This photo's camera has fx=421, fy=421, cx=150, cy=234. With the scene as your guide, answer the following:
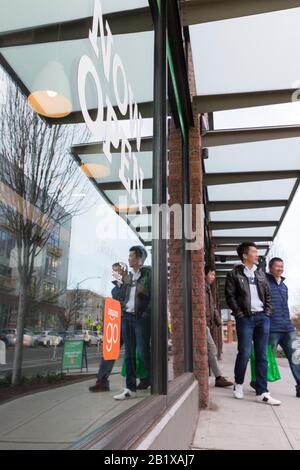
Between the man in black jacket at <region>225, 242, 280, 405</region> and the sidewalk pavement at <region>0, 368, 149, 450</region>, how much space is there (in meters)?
2.92

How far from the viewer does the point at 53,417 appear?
1197 mm

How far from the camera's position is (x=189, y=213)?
4.57 meters

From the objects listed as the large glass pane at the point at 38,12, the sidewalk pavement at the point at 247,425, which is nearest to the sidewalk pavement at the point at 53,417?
the large glass pane at the point at 38,12

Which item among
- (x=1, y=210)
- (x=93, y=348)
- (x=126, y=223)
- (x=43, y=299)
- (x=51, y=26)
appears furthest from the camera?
(x=126, y=223)

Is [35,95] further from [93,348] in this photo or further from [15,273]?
[93,348]

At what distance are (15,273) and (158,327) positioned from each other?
61.1 inches

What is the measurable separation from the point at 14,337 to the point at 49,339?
183 mm

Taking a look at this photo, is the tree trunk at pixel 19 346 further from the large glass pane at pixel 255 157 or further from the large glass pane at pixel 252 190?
the large glass pane at pixel 252 190

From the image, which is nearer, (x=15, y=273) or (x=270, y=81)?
(x=15, y=273)

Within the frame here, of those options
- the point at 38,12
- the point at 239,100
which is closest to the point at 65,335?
the point at 38,12

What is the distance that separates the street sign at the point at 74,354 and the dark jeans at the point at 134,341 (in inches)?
22.5

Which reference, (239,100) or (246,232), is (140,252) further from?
(246,232)

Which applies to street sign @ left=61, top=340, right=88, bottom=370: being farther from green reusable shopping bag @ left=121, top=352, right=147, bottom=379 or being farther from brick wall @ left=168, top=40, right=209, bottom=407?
brick wall @ left=168, top=40, right=209, bottom=407

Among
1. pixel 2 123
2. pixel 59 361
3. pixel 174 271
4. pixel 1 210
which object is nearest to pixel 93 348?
pixel 59 361
